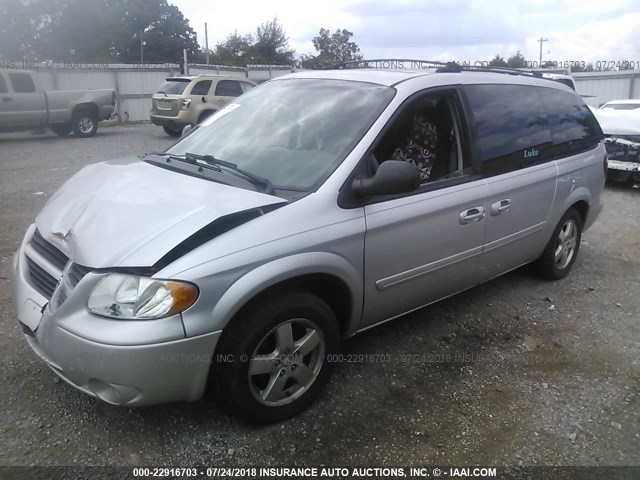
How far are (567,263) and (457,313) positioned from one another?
1456mm

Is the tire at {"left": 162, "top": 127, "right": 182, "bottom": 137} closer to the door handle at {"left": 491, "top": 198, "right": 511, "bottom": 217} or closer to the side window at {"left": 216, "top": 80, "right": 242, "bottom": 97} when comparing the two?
the side window at {"left": 216, "top": 80, "right": 242, "bottom": 97}

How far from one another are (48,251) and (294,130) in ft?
5.01

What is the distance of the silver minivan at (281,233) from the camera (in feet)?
7.77

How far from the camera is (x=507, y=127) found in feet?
13.0

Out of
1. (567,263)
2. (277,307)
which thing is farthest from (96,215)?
(567,263)

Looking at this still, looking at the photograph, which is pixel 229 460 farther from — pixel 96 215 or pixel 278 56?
pixel 278 56

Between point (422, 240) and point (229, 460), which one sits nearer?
point (229, 460)

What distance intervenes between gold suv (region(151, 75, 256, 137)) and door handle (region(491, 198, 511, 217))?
11.7 m

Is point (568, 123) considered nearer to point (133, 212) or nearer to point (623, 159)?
point (133, 212)

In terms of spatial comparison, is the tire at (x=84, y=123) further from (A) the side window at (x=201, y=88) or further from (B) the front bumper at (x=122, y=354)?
(B) the front bumper at (x=122, y=354)

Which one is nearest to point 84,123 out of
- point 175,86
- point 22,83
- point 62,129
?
point 62,129

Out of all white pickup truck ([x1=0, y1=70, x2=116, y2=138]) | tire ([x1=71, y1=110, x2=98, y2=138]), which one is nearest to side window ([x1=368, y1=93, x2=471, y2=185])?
white pickup truck ([x1=0, y1=70, x2=116, y2=138])

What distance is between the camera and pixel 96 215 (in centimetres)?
270

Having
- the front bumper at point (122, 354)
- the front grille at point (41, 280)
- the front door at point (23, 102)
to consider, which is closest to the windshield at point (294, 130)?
the front bumper at point (122, 354)
